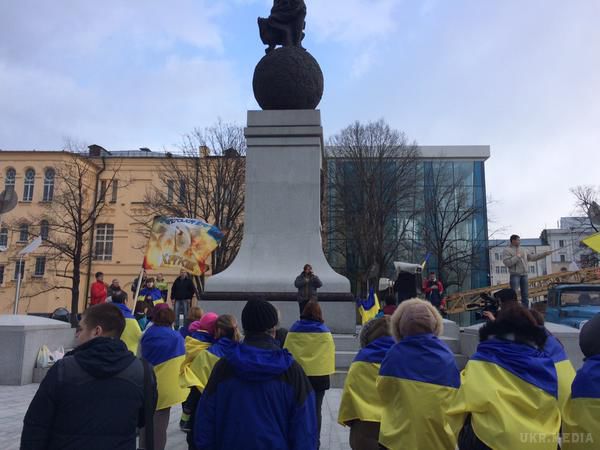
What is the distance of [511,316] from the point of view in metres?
3.22

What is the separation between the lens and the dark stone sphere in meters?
13.7

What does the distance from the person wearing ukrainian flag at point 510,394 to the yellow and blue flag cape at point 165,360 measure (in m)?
3.48

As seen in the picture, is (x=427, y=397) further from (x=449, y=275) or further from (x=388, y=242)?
(x=449, y=275)

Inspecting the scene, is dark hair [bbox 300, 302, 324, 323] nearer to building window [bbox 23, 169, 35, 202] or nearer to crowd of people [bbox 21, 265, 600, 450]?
crowd of people [bbox 21, 265, 600, 450]

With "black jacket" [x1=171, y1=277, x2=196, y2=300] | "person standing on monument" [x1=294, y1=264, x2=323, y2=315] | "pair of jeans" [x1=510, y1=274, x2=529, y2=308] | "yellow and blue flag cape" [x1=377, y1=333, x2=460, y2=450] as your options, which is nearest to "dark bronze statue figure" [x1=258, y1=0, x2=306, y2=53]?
"black jacket" [x1=171, y1=277, x2=196, y2=300]

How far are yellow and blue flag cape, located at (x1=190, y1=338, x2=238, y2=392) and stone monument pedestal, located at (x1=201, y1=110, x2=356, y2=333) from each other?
667 cm

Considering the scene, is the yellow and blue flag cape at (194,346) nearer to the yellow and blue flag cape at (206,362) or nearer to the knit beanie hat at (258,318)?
the yellow and blue flag cape at (206,362)

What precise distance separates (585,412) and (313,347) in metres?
3.46

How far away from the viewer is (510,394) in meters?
3.03

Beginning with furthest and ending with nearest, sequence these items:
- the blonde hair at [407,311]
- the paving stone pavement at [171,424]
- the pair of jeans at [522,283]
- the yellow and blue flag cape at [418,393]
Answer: the pair of jeans at [522,283], the paving stone pavement at [171,424], the blonde hair at [407,311], the yellow and blue flag cape at [418,393]

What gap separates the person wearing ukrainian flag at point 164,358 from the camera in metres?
5.63

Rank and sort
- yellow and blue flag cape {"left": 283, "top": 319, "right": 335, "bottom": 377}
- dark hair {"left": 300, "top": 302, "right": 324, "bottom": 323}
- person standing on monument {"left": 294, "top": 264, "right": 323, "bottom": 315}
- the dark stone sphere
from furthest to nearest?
the dark stone sphere → person standing on monument {"left": 294, "top": 264, "right": 323, "bottom": 315} → dark hair {"left": 300, "top": 302, "right": 324, "bottom": 323} → yellow and blue flag cape {"left": 283, "top": 319, "right": 335, "bottom": 377}

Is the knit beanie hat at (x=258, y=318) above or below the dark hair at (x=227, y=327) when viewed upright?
above

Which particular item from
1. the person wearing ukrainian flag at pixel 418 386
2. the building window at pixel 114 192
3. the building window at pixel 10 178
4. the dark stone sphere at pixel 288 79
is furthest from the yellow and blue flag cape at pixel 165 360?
the building window at pixel 10 178
